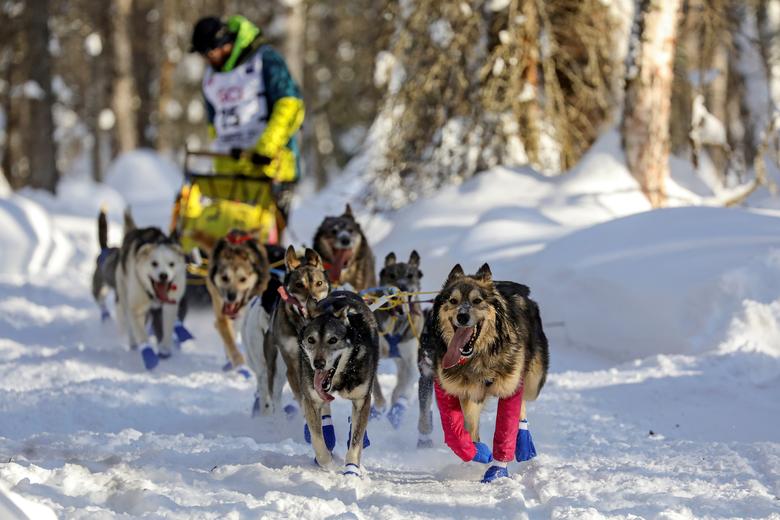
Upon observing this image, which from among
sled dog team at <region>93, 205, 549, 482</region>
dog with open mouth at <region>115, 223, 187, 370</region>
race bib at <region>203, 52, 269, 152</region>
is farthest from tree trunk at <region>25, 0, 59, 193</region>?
sled dog team at <region>93, 205, 549, 482</region>

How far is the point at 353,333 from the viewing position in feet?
13.8

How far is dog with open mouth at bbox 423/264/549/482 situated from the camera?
4008 millimetres

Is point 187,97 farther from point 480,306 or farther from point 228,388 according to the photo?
point 480,306

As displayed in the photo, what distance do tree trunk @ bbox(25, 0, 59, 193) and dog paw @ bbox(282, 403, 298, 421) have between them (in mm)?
12814

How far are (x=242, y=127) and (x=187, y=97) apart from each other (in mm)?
25890

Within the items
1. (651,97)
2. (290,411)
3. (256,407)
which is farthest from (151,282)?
(651,97)

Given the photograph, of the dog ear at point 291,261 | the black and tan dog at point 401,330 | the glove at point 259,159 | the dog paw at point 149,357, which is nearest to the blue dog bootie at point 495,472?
the black and tan dog at point 401,330

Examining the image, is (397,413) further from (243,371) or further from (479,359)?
(243,371)

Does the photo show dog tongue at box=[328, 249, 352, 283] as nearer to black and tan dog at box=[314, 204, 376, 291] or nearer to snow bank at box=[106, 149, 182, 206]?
black and tan dog at box=[314, 204, 376, 291]

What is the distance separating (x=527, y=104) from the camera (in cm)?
1041

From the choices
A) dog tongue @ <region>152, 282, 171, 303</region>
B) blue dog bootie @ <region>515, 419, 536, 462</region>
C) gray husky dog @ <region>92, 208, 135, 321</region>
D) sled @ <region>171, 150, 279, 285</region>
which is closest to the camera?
blue dog bootie @ <region>515, 419, 536, 462</region>

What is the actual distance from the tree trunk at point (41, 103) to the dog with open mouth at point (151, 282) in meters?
10.7

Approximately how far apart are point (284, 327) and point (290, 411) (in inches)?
25.8

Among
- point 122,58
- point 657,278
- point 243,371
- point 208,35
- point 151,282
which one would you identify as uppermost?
point 122,58
